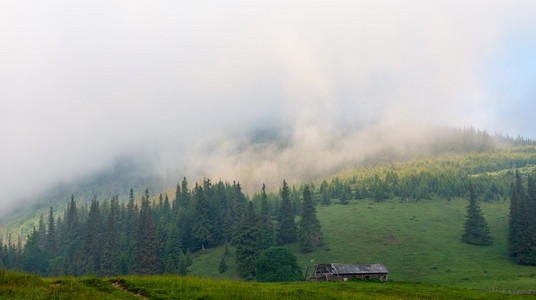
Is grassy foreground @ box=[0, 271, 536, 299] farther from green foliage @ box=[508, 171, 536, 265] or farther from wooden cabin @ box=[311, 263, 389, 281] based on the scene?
green foliage @ box=[508, 171, 536, 265]

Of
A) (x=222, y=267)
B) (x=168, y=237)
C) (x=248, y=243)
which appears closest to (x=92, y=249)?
(x=168, y=237)

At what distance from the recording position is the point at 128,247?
124 metres

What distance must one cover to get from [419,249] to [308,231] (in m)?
37.8

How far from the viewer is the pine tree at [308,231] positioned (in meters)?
120

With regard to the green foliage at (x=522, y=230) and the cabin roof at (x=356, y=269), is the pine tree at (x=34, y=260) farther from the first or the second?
the green foliage at (x=522, y=230)

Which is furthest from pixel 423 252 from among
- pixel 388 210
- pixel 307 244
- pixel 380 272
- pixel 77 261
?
pixel 77 261

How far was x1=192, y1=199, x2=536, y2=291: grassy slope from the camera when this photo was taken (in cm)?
8500

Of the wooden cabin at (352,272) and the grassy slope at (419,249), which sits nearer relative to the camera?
the wooden cabin at (352,272)

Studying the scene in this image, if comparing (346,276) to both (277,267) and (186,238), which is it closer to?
(277,267)

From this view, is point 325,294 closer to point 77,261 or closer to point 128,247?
point 128,247

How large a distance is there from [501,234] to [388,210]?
55.0m

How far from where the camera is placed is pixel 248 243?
10994cm

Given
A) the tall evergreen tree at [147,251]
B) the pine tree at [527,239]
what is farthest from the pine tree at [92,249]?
the pine tree at [527,239]

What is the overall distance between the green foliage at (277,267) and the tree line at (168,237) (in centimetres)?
1683
